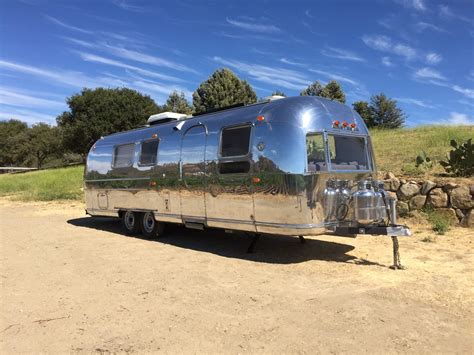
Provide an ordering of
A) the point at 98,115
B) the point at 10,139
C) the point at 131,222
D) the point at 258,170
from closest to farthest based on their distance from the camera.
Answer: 1. the point at 258,170
2. the point at 131,222
3. the point at 98,115
4. the point at 10,139

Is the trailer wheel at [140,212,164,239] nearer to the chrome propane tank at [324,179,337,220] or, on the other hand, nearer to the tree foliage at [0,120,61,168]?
the chrome propane tank at [324,179,337,220]

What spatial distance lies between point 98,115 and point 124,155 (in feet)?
108

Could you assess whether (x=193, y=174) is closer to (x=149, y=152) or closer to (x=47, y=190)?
(x=149, y=152)

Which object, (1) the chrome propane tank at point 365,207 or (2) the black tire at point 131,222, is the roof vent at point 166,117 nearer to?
(2) the black tire at point 131,222

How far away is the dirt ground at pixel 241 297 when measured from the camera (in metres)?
4.06

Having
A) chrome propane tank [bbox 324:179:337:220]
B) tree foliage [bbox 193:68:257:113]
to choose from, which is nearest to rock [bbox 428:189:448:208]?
chrome propane tank [bbox 324:179:337:220]

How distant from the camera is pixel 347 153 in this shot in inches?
290

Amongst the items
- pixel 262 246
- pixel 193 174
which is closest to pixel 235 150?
pixel 193 174

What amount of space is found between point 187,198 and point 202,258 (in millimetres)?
1286

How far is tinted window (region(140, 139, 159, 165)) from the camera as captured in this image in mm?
9291

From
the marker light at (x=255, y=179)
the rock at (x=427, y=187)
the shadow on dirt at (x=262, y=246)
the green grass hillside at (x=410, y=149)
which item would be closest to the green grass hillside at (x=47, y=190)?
the shadow on dirt at (x=262, y=246)

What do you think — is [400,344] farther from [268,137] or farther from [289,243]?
[289,243]

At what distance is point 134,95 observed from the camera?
44.4 metres

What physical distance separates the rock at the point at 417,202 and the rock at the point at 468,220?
2.98ft
